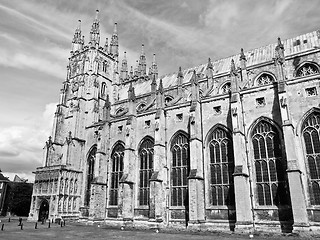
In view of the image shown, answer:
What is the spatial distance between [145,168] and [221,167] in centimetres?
928

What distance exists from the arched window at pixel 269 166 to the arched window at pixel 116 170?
16.6 meters

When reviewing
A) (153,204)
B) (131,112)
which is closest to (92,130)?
(131,112)

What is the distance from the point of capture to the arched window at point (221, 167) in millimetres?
24578

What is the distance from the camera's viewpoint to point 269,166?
23094 millimetres

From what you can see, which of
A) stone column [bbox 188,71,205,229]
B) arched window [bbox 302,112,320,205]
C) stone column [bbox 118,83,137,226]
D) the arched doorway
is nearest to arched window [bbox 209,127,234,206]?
stone column [bbox 188,71,205,229]

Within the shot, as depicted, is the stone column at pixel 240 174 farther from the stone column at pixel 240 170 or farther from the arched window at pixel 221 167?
the arched window at pixel 221 167

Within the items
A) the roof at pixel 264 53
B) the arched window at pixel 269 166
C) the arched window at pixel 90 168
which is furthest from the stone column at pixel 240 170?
the arched window at pixel 90 168

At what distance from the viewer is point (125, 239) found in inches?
744

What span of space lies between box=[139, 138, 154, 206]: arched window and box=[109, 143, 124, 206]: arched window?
3358 mm

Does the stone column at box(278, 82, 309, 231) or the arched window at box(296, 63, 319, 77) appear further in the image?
the arched window at box(296, 63, 319, 77)

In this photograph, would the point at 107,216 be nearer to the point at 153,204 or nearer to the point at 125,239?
the point at 153,204

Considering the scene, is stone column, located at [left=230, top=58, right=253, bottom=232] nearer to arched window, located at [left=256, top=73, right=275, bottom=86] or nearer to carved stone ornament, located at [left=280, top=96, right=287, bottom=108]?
carved stone ornament, located at [left=280, top=96, right=287, bottom=108]

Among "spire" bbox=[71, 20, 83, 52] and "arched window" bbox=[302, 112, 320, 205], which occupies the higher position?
"spire" bbox=[71, 20, 83, 52]

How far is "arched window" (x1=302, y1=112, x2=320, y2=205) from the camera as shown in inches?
823
